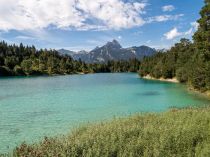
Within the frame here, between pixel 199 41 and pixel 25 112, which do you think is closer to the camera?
pixel 25 112

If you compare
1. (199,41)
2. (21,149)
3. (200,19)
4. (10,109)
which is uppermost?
(200,19)

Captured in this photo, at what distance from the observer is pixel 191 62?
94.7 meters

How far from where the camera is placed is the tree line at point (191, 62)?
51969 millimetres

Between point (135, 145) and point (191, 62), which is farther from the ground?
point (191, 62)

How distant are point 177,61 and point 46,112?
282 feet

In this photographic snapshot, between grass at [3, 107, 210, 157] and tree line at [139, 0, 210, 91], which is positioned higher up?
tree line at [139, 0, 210, 91]

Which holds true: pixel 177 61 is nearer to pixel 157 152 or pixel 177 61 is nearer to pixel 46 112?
pixel 46 112

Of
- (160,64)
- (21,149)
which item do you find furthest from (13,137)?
(160,64)

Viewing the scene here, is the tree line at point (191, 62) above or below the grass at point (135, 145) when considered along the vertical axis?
above

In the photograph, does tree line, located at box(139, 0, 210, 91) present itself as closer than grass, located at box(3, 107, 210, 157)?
No

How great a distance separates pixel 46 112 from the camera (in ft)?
142

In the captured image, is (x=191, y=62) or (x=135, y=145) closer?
(x=135, y=145)

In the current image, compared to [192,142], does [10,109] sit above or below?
below

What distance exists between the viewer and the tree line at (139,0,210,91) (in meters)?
52.0
